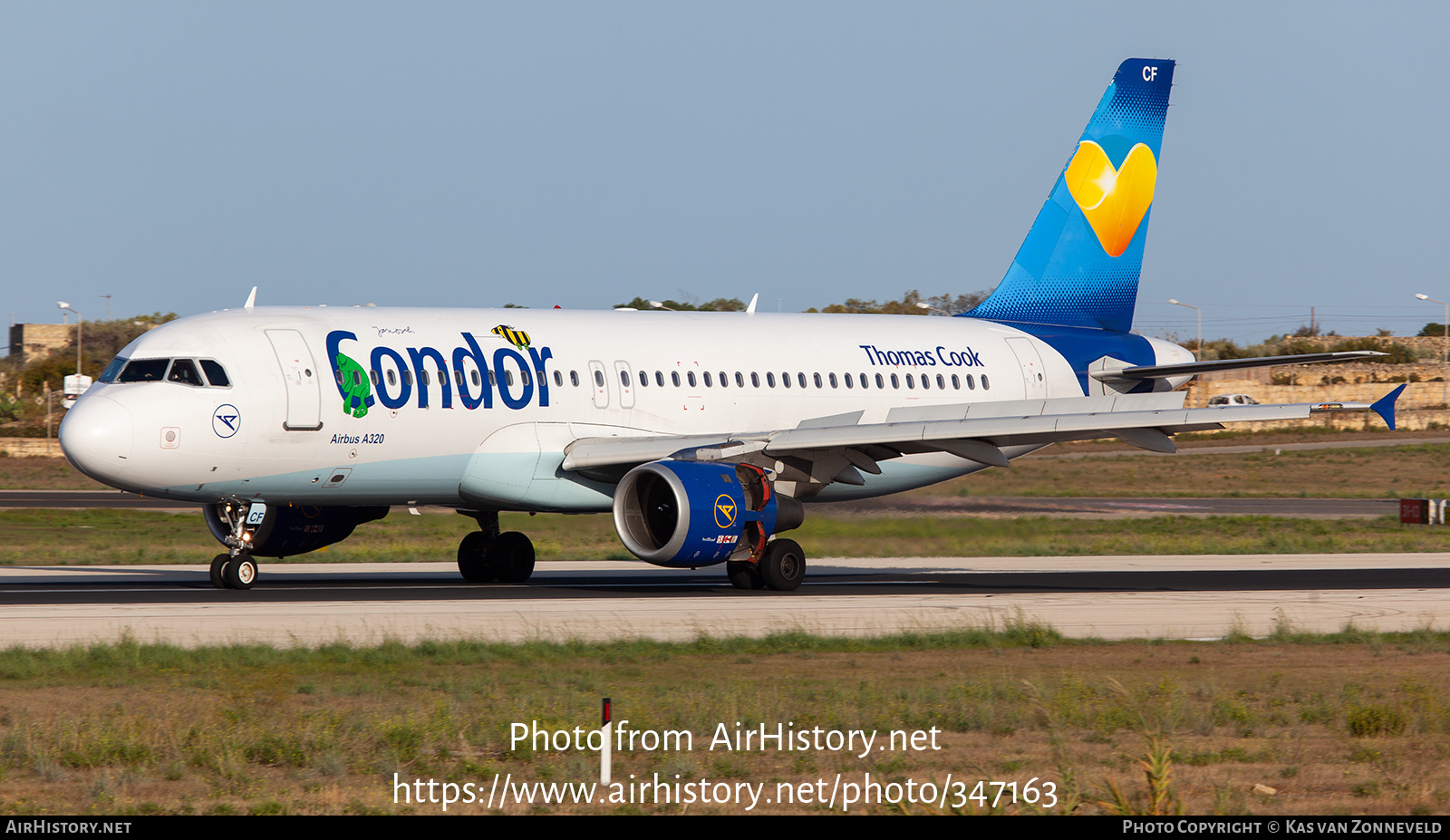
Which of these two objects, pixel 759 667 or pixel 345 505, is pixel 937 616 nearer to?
pixel 759 667

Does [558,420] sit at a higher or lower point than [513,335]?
lower

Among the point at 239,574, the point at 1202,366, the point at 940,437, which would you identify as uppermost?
the point at 1202,366

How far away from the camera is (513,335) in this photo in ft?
91.6

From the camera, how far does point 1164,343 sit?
36562 mm

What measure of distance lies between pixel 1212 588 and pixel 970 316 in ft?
33.5

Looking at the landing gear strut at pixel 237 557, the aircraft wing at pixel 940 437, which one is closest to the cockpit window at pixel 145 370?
the landing gear strut at pixel 237 557

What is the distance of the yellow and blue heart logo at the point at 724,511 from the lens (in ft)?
82.8

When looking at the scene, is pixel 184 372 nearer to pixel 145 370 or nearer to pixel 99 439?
pixel 145 370

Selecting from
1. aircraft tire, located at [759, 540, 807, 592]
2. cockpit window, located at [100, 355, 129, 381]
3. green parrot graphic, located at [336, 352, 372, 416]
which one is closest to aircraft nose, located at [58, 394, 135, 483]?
cockpit window, located at [100, 355, 129, 381]

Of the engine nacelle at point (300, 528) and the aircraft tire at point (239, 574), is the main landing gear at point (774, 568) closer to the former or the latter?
the engine nacelle at point (300, 528)

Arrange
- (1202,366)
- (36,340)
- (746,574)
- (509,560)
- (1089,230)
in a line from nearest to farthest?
1. (746,574)
2. (509,560)
3. (1202,366)
4. (1089,230)
5. (36,340)

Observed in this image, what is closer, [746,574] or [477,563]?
[746,574]

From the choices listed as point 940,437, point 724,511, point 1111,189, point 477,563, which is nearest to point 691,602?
point 724,511

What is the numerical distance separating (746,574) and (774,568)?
56cm
